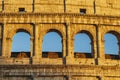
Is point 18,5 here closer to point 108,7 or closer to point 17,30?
point 17,30

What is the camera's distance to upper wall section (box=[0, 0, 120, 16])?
24234 millimetres

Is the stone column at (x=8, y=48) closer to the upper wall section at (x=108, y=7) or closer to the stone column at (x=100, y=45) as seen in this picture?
the stone column at (x=100, y=45)

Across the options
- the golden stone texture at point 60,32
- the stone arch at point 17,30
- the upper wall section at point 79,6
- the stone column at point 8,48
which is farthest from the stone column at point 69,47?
the stone column at point 8,48

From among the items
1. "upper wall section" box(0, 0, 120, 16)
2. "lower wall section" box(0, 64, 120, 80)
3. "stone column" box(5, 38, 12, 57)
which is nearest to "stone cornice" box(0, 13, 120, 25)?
"upper wall section" box(0, 0, 120, 16)

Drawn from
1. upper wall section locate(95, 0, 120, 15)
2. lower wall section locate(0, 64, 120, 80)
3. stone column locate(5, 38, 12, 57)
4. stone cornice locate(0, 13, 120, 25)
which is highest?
upper wall section locate(95, 0, 120, 15)

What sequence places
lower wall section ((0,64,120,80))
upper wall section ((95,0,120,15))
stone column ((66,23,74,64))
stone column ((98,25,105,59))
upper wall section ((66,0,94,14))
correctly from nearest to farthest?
Result: 1. lower wall section ((0,64,120,80))
2. stone column ((66,23,74,64))
3. stone column ((98,25,105,59))
4. upper wall section ((66,0,94,14))
5. upper wall section ((95,0,120,15))

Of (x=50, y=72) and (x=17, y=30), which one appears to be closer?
(x=50, y=72)

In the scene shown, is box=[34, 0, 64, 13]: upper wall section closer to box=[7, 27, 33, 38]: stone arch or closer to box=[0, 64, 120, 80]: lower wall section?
box=[7, 27, 33, 38]: stone arch

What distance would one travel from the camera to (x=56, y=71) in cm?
2286

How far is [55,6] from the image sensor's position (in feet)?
79.9

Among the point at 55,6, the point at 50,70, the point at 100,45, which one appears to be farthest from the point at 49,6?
the point at 50,70

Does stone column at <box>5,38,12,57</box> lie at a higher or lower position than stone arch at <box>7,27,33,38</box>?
lower

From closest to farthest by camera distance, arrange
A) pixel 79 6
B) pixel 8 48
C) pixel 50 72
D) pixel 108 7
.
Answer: pixel 50 72 → pixel 8 48 → pixel 79 6 → pixel 108 7

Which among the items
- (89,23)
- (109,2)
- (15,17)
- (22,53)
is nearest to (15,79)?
(22,53)
